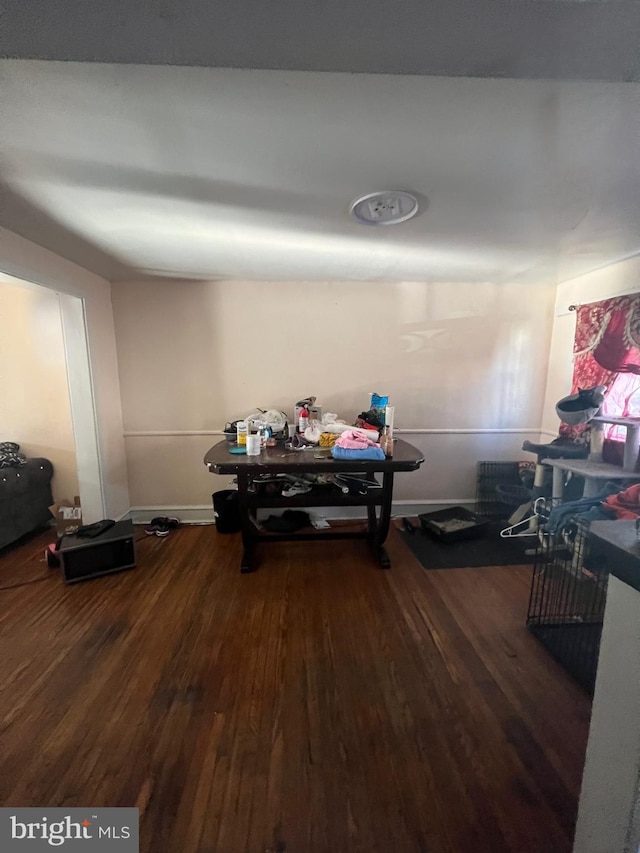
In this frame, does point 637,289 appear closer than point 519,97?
No

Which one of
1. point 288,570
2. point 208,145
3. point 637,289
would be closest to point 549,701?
point 288,570

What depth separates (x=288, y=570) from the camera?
240 centimetres

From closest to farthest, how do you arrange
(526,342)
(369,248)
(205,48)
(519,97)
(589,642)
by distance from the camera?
(205,48) < (519,97) < (589,642) < (369,248) < (526,342)

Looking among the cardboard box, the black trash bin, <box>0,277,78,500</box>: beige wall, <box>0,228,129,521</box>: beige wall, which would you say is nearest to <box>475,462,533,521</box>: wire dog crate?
the black trash bin

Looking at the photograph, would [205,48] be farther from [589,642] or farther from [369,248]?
[589,642]

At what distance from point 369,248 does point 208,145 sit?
1198 millimetres

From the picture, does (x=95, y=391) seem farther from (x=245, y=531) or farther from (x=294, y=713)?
(x=294, y=713)

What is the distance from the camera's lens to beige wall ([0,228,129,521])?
2.55m

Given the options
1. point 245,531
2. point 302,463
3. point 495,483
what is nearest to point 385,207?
point 302,463

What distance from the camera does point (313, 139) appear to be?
1099mm

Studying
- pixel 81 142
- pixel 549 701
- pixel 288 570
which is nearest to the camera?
pixel 81 142

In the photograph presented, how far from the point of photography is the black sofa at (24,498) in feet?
8.33

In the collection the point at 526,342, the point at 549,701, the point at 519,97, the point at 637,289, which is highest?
the point at 519,97

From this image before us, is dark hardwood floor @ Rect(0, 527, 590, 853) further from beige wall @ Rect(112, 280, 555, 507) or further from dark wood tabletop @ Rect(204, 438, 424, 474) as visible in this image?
beige wall @ Rect(112, 280, 555, 507)
